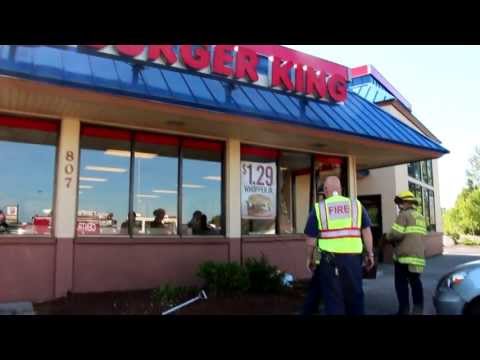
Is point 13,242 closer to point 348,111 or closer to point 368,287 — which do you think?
point 368,287

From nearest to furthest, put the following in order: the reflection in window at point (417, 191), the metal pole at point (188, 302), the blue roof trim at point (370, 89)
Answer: the metal pole at point (188, 302) → the blue roof trim at point (370, 89) → the reflection in window at point (417, 191)

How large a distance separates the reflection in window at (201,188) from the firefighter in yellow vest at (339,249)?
4920mm

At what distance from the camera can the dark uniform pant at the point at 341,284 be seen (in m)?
5.59

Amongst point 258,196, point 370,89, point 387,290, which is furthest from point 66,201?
point 370,89

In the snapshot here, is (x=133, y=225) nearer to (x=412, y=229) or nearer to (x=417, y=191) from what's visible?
(x=412, y=229)

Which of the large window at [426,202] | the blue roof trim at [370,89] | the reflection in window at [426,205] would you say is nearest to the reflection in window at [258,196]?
the blue roof trim at [370,89]

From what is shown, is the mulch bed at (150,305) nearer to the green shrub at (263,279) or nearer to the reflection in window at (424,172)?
the green shrub at (263,279)

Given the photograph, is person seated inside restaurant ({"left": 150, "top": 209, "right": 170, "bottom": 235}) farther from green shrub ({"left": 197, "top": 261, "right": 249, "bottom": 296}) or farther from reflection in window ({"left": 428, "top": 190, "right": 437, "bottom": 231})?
reflection in window ({"left": 428, "top": 190, "right": 437, "bottom": 231})

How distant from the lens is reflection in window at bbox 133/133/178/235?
9.85 meters

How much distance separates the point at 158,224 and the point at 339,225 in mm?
5242

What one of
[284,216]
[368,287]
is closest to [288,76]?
[284,216]

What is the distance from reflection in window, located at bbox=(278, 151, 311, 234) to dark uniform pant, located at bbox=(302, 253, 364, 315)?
6.04 m

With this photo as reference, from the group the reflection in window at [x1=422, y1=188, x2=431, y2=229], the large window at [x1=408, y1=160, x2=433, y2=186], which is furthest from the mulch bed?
the reflection in window at [x1=422, y1=188, x2=431, y2=229]
